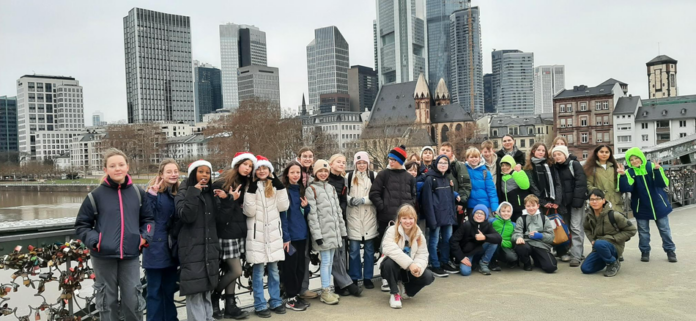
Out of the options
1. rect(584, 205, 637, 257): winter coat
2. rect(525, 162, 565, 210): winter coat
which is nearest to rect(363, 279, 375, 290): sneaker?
rect(525, 162, 565, 210): winter coat

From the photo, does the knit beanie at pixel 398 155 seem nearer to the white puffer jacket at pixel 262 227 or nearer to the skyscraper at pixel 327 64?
the white puffer jacket at pixel 262 227

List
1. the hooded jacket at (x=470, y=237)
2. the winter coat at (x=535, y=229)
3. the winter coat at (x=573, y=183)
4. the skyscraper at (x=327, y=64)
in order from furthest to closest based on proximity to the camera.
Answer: the skyscraper at (x=327, y=64)
the winter coat at (x=573, y=183)
the winter coat at (x=535, y=229)
the hooded jacket at (x=470, y=237)

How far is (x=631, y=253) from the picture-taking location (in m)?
8.04

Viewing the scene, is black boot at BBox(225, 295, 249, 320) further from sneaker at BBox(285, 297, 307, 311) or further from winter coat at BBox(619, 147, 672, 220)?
winter coat at BBox(619, 147, 672, 220)

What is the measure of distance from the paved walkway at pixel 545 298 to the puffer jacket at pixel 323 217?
0.69 metres

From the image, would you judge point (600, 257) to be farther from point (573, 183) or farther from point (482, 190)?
point (482, 190)

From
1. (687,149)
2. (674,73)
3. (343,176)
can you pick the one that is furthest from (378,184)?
(674,73)

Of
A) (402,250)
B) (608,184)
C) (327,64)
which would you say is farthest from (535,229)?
(327,64)

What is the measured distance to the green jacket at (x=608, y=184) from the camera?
7.85 m

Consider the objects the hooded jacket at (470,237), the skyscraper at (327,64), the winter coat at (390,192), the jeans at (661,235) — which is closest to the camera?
the winter coat at (390,192)

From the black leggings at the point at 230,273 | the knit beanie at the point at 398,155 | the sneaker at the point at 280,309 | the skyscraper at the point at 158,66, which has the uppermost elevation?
the skyscraper at the point at 158,66

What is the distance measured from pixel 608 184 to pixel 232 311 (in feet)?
18.7

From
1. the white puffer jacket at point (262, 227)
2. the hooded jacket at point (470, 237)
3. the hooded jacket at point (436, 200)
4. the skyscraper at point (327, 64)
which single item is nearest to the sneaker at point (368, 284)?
the hooded jacket at point (436, 200)

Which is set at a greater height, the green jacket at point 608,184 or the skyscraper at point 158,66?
the skyscraper at point 158,66
